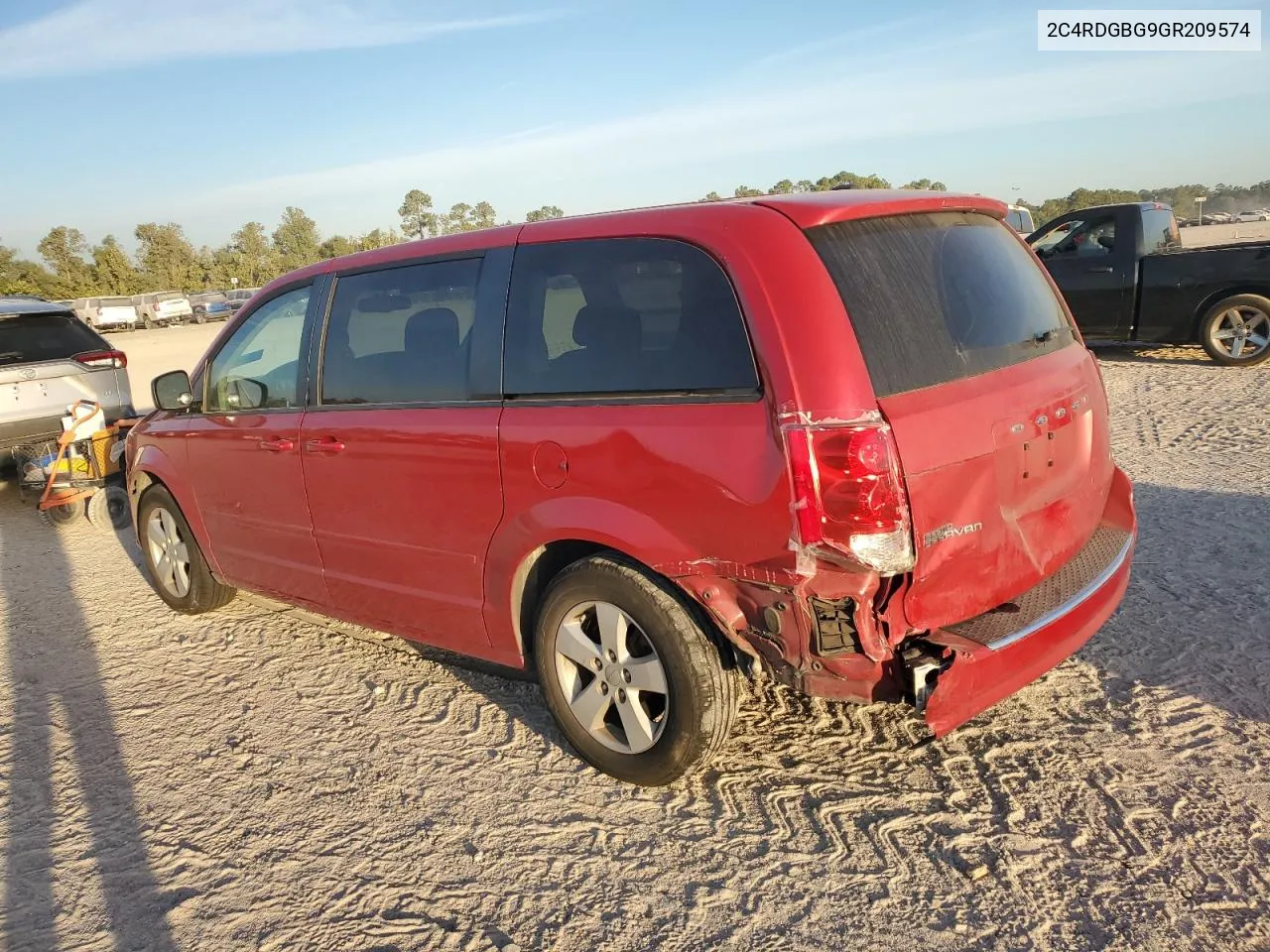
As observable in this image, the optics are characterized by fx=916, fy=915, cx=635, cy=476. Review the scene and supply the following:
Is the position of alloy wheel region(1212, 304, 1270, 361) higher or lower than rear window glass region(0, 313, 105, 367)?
lower

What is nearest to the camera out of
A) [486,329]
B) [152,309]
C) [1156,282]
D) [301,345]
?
[486,329]

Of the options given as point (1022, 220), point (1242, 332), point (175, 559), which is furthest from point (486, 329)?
point (1022, 220)

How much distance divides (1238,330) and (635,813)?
32.1 feet

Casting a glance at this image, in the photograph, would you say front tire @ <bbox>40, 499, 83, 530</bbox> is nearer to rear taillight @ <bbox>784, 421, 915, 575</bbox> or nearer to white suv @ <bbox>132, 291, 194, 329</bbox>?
rear taillight @ <bbox>784, 421, 915, 575</bbox>

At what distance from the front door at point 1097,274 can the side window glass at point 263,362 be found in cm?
909

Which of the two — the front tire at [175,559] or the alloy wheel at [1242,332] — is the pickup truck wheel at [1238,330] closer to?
the alloy wheel at [1242,332]

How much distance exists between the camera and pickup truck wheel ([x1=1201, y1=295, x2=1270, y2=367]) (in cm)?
967

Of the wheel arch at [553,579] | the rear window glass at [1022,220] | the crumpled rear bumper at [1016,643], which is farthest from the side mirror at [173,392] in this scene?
the rear window glass at [1022,220]

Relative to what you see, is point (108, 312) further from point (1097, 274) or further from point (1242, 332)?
point (1242, 332)

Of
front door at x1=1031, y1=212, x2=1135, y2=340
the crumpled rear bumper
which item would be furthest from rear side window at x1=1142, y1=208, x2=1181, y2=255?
the crumpled rear bumper

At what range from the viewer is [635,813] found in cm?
309

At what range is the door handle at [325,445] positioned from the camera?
395 centimetres

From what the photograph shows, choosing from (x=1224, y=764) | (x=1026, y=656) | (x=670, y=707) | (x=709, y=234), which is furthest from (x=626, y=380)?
(x=1224, y=764)

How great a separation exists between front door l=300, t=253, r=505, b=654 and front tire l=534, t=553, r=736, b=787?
422 mm
